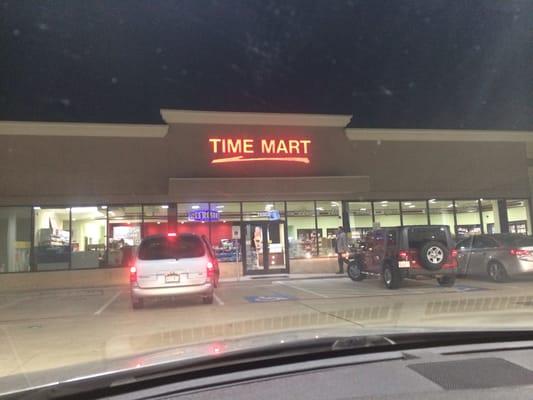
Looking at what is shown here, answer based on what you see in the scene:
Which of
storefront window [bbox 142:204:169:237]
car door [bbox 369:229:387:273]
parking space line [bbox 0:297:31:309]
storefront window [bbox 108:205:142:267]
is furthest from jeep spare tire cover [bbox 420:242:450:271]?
parking space line [bbox 0:297:31:309]

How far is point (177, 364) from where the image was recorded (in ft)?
9.66

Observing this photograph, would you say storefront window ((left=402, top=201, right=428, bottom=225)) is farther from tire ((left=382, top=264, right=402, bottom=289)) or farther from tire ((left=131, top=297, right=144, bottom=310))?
tire ((left=131, top=297, right=144, bottom=310))

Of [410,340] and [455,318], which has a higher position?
[410,340]

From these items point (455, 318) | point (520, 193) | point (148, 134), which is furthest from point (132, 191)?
point (520, 193)

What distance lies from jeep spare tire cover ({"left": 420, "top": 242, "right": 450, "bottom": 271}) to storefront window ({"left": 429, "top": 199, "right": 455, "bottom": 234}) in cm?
844

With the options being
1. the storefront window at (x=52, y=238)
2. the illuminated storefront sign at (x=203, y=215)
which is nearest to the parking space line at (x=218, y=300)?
the illuminated storefront sign at (x=203, y=215)

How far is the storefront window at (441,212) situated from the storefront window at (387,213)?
1502 mm

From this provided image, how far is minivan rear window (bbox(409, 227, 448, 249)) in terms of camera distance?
1534cm

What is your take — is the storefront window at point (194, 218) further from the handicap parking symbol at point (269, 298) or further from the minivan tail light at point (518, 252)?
the minivan tail light at point (518, 252)

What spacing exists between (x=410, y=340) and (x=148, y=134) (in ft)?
58.9

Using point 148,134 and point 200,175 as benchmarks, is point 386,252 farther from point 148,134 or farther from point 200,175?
point 148,134

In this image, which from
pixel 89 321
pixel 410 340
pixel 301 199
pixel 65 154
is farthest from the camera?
pixel 301 199

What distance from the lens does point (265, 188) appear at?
68.4ft

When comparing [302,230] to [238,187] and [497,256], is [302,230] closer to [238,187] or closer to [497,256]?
[238,187]
